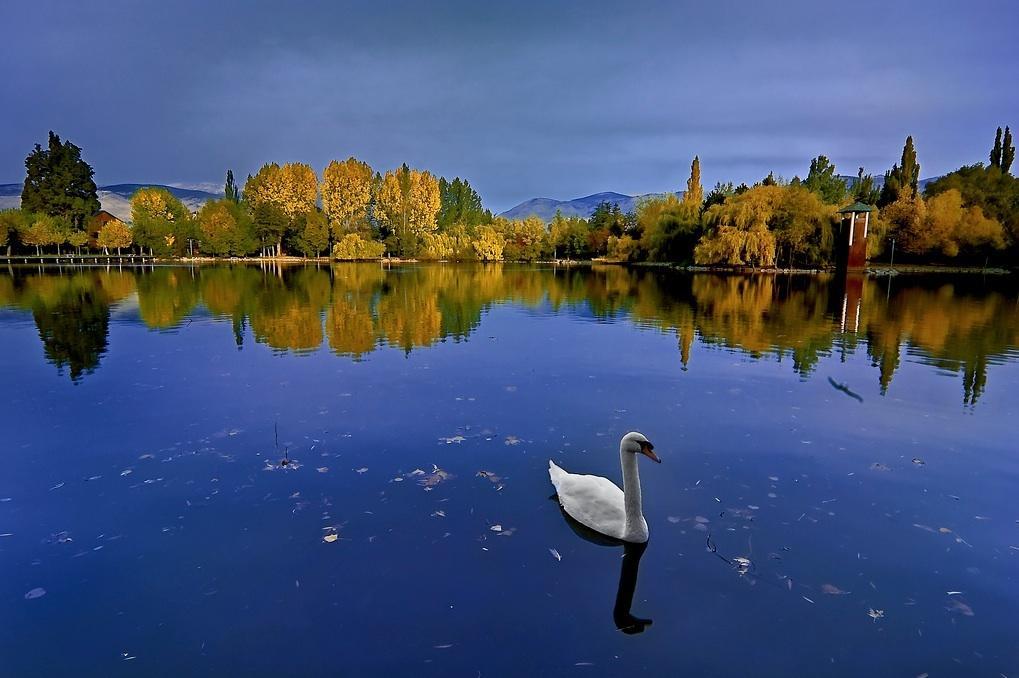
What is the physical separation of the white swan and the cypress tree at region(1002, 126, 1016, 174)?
103m

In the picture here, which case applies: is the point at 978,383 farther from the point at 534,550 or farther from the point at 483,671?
the point at 483,671

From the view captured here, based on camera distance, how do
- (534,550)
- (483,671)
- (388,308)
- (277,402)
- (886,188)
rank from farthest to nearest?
1. (886,188)
2. (388,308)
3. (277,402)
4. (534,550)
5. (483,671)

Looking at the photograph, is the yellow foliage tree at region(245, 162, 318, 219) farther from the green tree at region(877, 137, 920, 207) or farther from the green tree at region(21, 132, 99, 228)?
the green tree at region(877, 137, 920, 207)

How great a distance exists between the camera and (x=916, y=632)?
5.32 metres

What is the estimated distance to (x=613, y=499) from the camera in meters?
7.11

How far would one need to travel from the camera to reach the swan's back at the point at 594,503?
6930mm

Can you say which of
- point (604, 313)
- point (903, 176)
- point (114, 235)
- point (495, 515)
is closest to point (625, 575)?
point (495, 515)

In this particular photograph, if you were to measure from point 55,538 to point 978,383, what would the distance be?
19.0 metres

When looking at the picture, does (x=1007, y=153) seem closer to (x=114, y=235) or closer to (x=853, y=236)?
(x=853, y=236)

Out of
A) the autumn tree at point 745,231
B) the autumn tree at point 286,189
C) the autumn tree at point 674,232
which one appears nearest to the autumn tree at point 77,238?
the autumn tree at point 286,189

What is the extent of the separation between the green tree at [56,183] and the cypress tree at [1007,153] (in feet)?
482

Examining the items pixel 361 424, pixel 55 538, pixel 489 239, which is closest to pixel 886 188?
pixel 489 239

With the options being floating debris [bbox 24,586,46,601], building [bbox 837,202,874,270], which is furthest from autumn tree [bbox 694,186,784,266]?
floating debris [bbox 24,586,46,601]

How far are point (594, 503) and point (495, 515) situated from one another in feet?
4.31
